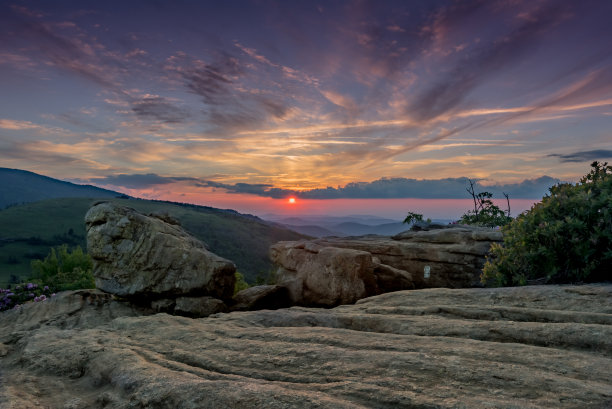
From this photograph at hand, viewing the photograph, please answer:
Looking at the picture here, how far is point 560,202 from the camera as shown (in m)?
12.9

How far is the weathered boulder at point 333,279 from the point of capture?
676 inches

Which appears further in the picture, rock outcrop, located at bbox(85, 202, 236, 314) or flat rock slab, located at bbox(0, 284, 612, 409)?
rock outcrop, located at bbox(85, 202, 236, 314)

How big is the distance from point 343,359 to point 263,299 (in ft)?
40.1

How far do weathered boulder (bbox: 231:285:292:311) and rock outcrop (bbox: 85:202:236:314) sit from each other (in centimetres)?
129

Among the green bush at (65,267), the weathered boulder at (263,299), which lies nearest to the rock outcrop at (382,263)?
the weathered boulder at (263,299)

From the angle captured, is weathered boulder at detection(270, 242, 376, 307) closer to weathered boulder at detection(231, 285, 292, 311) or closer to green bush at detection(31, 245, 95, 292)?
weathered boulder at detection(231, 285, 292, 311)

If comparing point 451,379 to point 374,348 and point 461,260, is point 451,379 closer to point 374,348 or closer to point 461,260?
point 374,348

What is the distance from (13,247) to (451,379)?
22464 cm

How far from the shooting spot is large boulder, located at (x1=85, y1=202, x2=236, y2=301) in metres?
16.3

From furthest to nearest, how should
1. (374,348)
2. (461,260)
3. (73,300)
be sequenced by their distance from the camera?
(461,260) < (73,300) < (374,348)

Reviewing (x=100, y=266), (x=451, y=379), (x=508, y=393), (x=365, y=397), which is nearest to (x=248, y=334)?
(x=365, y=397)

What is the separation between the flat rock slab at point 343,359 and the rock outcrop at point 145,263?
581 cm

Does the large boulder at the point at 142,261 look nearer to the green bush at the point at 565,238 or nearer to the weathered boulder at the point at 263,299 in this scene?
the weathered boulder at the point at 263,299

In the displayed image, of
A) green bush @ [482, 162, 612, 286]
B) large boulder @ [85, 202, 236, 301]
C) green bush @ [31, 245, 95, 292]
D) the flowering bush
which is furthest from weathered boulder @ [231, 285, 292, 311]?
green bush @ [31, 245, 95, 292]
